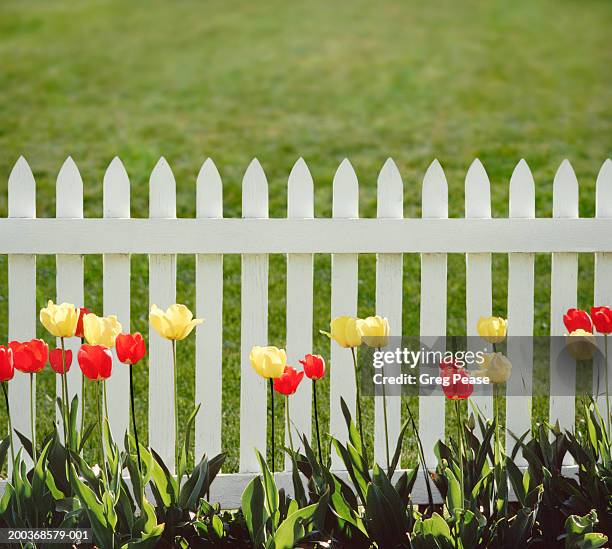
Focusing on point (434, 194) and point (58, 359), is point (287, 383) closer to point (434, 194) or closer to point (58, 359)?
point (58, 359)

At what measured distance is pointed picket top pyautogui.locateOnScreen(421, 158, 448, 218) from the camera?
3.15m

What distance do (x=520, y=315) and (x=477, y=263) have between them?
0.27 meters

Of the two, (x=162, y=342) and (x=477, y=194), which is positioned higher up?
(x=477, y=194)

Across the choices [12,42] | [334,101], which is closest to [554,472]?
→ [334,101]

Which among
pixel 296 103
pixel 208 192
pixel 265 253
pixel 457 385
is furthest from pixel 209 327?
pixel 296 103

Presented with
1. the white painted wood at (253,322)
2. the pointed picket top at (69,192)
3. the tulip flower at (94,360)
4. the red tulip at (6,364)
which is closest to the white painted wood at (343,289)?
the white painted wood at (253,322)

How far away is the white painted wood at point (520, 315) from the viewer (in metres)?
3.18

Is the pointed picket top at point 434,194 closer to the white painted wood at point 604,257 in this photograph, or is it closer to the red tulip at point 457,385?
the white painted wood at point 604,257

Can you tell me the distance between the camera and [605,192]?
10.6ft

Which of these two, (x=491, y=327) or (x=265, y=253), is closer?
(x=491, y=327)

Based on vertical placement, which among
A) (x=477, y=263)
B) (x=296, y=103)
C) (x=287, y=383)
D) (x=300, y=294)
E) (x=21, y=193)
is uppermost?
(x=296, y=103)

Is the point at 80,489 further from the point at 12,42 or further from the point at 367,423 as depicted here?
the point at 12,42

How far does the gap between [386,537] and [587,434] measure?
759mm

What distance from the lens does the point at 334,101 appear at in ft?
30.8
